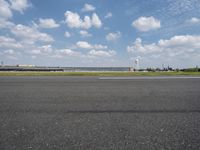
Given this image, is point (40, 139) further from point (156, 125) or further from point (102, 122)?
point (156, 125)

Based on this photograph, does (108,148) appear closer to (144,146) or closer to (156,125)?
(144,146)

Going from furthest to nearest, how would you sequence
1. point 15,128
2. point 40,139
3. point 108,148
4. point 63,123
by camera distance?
point 63,123 < point 15,128 < point 40,139 < point 108,148

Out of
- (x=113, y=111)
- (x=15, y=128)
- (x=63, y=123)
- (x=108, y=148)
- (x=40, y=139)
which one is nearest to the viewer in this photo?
(x=108, y=148)

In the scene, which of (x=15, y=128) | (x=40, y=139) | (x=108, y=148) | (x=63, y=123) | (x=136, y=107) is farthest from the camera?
(x=136, y=107)

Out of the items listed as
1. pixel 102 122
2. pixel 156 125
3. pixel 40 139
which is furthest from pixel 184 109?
pixel 40 139

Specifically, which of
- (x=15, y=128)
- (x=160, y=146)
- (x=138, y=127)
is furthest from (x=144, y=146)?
(x=15, y=128)

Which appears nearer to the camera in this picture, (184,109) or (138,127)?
(138,127)

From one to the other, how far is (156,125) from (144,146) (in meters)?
1.00

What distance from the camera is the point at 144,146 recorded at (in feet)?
8.73

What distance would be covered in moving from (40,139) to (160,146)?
1.85 meters

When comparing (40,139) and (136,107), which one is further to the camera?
(136,107)

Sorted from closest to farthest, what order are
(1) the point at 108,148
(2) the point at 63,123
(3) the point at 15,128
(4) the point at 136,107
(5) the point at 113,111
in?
1. (1) the point at 108,148
2. (3) the point at 15,128
3. (2) the point at 63,123
4. (5) the point at 113,111
5. (4) the point at 136,107

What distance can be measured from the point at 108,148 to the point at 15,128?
6.15 ft

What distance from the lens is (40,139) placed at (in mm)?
2900
